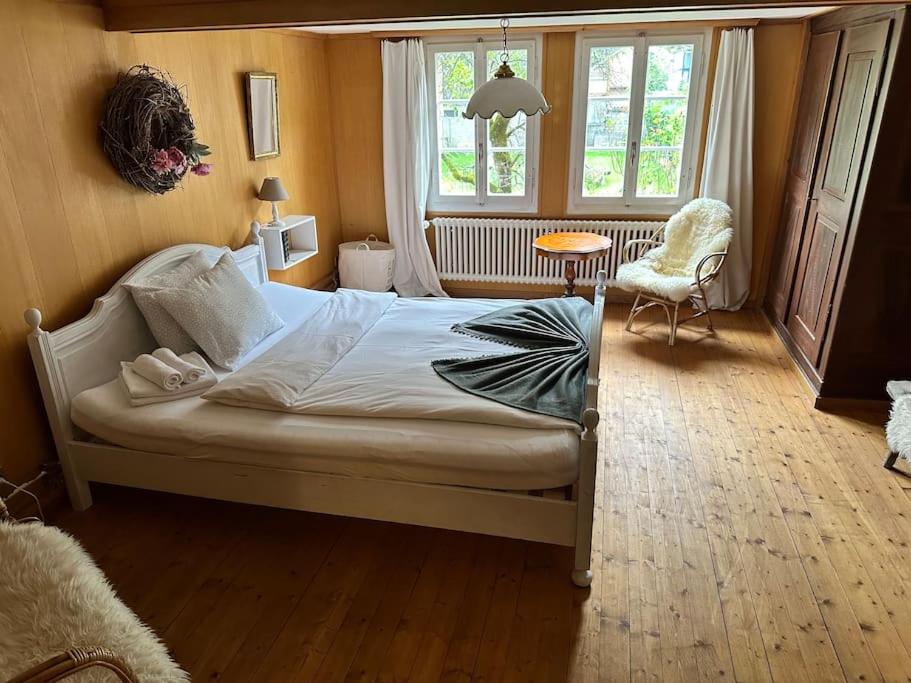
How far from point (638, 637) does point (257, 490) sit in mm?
1502

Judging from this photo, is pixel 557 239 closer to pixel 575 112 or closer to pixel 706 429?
pixel 575 112

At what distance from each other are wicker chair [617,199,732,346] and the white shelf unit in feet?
7.39

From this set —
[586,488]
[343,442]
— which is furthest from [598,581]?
[343,442]

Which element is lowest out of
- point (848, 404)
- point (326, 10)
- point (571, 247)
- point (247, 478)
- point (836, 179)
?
point (848, 404)

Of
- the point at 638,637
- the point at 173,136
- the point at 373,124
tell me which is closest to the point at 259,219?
the point at 173,136

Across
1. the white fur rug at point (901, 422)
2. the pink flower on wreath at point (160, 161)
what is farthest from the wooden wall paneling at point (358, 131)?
the white fur rug at point (901, 422)

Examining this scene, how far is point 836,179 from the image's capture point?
147 inches

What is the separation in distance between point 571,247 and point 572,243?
0.37 feet

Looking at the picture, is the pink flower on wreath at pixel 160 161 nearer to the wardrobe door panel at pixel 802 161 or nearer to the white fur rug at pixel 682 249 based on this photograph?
the white fur rug at pixel 682 249

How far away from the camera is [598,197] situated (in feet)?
16.9

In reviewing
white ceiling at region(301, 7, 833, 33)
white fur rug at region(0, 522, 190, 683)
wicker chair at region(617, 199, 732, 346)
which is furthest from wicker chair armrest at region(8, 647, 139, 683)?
wicker chair at region(617, 199, 732, 346)

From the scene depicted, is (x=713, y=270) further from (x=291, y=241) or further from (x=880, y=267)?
(x=291, y=241)

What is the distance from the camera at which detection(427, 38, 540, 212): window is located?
4910 millimetres

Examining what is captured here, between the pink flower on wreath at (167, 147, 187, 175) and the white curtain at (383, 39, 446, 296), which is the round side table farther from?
the pink flower on wreath at (167, 147, 187, 175)
